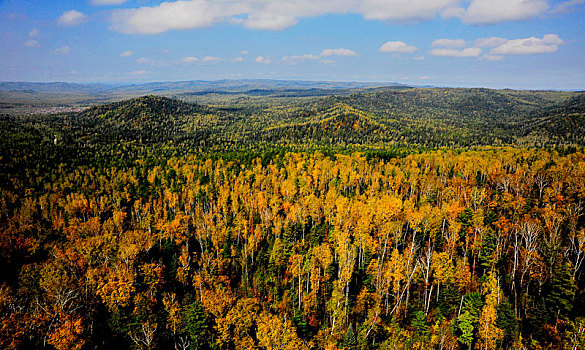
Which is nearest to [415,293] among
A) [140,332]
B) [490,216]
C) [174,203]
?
[490,216]

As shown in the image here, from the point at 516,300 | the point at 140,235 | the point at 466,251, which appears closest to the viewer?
the point at 516,300

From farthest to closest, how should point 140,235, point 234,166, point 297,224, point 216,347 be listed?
1. point 234,166
2. point 297,224
3. point 140,235
4. point 216,347

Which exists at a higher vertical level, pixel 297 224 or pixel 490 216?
pixel 490 216

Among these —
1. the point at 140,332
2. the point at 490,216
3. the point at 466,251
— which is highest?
the point at 490,216

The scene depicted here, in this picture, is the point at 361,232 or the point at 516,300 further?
the point at 361,232

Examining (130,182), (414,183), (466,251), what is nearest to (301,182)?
(414,183)

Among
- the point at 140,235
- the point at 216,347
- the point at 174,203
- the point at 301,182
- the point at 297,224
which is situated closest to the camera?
the point at 216,347

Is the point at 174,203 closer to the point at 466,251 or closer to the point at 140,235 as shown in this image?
the point at 140,235

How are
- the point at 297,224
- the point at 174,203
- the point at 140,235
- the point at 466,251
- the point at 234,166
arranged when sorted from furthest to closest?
the point at 234,166 → the point at 174,203 → the point at 297,224 → the point at 140,235 → the point at 466,251

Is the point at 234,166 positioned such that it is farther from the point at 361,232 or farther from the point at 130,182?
the point at 361,232

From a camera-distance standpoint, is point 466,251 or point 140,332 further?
point 466,251
